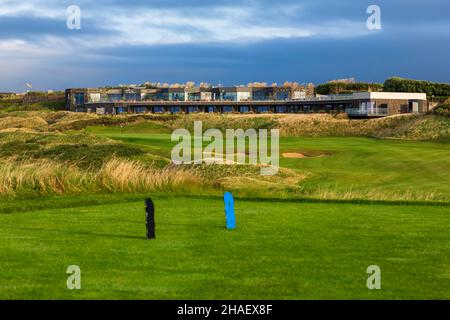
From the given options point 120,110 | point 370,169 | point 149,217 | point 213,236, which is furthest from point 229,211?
point 120,110

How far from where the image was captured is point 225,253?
1227 cm

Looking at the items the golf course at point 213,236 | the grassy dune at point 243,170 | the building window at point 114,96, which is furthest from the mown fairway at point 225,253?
the building window at point 114,96

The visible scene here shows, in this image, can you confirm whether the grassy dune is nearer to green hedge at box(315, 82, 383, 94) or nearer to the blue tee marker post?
the blue tee marker post

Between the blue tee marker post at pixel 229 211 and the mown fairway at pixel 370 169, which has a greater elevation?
the blue tee marker post at pixel 229 211

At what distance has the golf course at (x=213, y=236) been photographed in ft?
32.4

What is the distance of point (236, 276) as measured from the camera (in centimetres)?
1048

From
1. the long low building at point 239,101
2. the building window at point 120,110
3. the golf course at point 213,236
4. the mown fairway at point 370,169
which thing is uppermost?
the long low building at point 239,101

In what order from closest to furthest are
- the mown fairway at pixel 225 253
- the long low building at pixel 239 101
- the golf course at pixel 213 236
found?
the mown fairway at pixel 225 253
the golf course at pixel 213 236
the long low building at pixel 239 101

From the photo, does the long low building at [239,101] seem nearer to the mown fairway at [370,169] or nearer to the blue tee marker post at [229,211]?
the mown fairway at [370,169]

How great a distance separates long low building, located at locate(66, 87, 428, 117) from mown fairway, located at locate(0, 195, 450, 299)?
74.9 m

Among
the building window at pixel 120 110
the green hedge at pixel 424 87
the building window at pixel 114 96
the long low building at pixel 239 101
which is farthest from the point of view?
the building window at pixel 114 96

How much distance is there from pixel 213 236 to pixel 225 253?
181 centimetres

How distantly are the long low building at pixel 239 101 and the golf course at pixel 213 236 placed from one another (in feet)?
219
